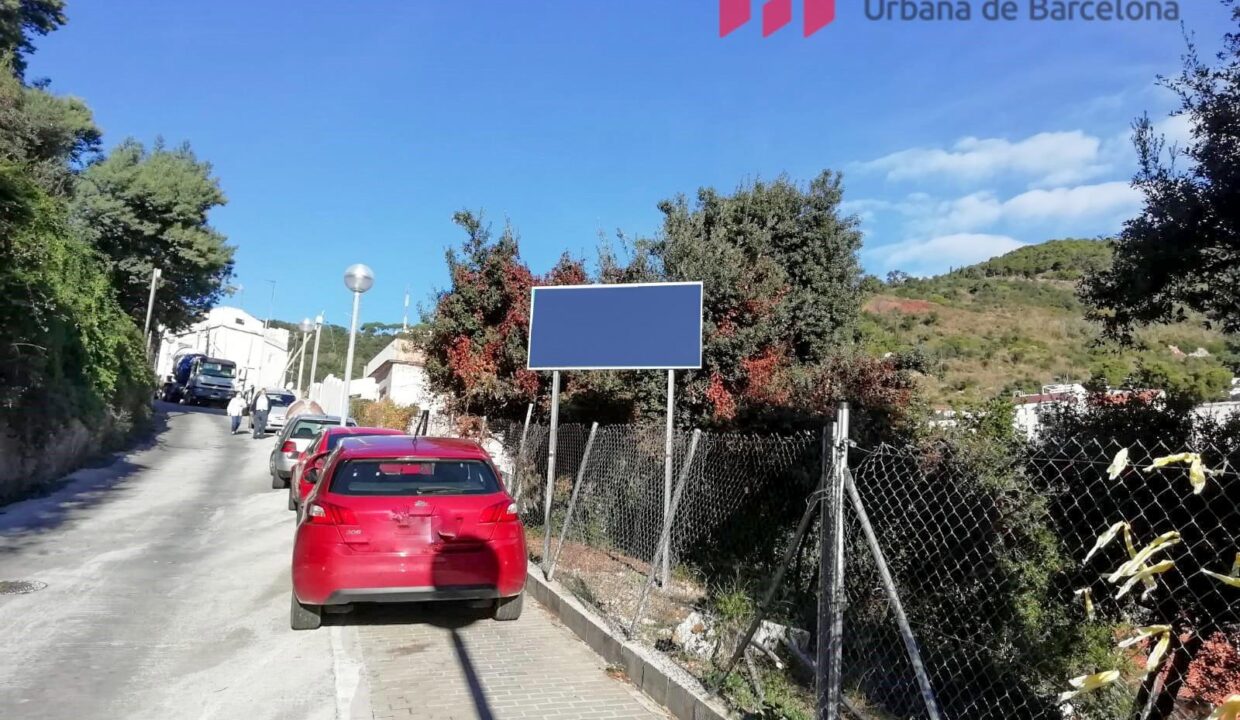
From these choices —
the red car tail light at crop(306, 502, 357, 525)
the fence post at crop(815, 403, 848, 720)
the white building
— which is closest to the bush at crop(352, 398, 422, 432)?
the red car tail light at crop(306, 502, 357, 525)

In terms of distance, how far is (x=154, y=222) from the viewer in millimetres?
29953

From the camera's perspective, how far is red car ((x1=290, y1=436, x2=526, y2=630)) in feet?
19.5

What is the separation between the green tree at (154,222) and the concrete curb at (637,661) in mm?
25868

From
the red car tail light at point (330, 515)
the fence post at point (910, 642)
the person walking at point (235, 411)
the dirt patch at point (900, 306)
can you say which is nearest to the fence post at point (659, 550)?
the red car tail light at point (330, 515)

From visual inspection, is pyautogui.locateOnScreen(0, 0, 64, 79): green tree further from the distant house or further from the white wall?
the white wall

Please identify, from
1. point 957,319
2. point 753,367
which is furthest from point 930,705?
point 957,319

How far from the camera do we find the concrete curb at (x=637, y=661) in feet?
14.9

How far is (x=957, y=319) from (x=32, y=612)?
41976mm

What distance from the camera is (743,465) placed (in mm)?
7375

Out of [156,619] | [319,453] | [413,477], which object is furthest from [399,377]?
[413,477]

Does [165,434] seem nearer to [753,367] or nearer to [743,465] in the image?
[753,367]

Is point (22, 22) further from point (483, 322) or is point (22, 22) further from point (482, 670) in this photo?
point (482, 670)

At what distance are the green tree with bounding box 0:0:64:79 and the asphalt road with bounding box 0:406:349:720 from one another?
1555cm

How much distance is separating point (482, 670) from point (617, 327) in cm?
396
